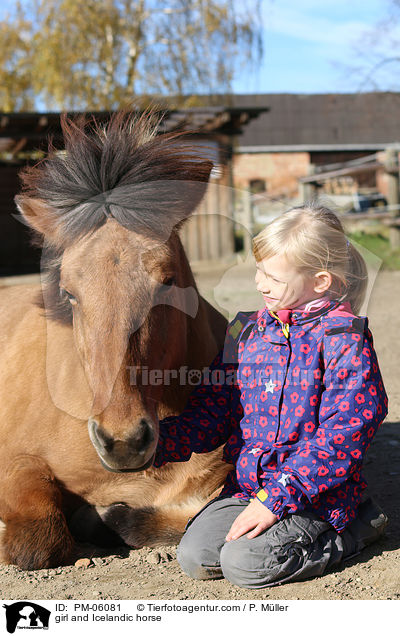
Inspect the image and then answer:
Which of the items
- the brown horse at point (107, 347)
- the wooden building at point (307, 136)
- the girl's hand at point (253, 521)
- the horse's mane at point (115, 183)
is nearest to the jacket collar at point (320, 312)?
the brown horse at point (107, 347)

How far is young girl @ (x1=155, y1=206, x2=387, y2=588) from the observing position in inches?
90.4

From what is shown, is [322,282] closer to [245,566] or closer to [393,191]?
[245,566]

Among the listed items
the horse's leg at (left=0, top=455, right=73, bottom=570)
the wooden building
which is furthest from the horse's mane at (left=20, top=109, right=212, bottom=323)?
the wooden building

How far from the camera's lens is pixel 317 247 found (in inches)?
97.8

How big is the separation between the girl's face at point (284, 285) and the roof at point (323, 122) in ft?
115

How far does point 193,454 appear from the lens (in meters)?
2.86

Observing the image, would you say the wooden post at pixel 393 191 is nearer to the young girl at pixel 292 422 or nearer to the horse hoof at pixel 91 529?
the young girl at pixel 292 422

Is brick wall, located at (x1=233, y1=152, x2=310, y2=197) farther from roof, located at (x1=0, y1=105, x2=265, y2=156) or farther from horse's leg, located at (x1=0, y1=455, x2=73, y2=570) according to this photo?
horse's leg, located at (x1=0, y1=455, x2=73, y2=570)

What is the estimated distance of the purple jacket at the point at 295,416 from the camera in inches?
90.4

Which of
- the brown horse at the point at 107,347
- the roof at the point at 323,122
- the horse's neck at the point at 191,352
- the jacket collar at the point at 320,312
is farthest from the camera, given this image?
the roof at the point at 323,122

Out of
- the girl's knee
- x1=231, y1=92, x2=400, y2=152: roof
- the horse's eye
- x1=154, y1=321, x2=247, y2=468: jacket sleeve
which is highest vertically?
x1=231, y1=92, x2=400, y2=152: roof

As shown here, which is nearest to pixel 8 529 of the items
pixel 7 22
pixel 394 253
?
pixel 394 253

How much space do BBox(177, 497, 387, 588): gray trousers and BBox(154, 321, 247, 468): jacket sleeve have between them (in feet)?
0.85
